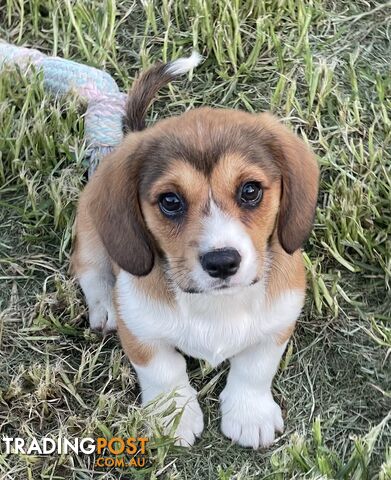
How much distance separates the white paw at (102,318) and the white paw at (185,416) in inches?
25.2

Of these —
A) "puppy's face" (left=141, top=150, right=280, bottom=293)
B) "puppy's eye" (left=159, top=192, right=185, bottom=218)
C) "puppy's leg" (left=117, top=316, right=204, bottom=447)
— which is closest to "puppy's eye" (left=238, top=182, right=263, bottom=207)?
"puppy's face" (left=141, top=150, right=280, bottom=293)

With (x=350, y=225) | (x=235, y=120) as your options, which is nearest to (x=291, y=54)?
(x=350, y=225)

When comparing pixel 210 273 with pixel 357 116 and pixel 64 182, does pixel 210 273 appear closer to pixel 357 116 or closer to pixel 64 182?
pixel 64 182

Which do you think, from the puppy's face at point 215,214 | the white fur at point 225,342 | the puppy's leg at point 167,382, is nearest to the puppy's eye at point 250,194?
the puppy's face at point 215,214

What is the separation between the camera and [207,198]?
371 centimetres

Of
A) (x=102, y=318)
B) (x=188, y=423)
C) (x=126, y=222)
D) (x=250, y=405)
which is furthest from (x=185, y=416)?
(x=126, y=222)

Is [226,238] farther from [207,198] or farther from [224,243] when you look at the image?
[207,198]

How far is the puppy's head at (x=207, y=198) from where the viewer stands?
3.70 metres

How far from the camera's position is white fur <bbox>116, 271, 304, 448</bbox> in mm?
4254

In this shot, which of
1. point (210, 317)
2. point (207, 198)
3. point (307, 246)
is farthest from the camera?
point (307, 246)

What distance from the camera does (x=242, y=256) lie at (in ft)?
12.0

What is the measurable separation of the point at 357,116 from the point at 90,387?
98.1 inches

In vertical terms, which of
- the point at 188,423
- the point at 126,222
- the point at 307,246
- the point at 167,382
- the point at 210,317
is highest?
the point at 126,222

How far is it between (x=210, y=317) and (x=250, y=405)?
0.68m
